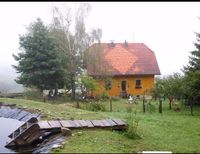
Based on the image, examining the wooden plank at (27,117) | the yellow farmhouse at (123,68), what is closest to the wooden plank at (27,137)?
the wooden plank at (27,117)

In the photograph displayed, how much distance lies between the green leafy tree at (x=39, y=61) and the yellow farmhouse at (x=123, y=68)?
474cm

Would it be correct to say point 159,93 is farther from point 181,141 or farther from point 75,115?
point 181,141

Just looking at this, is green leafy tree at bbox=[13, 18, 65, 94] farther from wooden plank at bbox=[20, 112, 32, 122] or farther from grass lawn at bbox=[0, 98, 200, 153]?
grass lawn at bbox=[0, 98, 200, 153]

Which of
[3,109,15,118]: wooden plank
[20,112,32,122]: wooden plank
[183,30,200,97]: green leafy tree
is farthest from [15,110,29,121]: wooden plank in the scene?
[183,30,200,97]: green leafy tree

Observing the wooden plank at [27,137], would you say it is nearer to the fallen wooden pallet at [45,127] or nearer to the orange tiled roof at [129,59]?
the fallen wooden pallet at [45,127]

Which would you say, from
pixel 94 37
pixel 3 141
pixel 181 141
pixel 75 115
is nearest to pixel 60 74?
pixel 94 37

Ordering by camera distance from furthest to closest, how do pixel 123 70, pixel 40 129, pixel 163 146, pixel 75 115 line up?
pixel 123 70 < pixel 75 115 < pixel 40 129 < pixel 163 146

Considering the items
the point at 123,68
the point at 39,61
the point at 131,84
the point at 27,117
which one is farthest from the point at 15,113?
the point at 123,68

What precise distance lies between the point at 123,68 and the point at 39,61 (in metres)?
11.4

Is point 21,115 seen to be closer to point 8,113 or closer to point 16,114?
point 16,114

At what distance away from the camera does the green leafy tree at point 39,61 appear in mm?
31891

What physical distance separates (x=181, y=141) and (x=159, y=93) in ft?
55.5

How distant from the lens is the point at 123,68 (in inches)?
1602

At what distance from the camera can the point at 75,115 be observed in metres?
18.3
